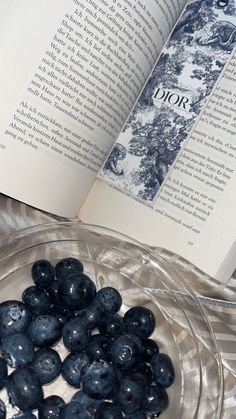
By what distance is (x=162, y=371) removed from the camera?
1.54 feet

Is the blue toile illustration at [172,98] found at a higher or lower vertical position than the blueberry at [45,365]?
higher

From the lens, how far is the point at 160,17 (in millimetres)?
492

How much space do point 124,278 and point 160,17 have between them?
0.23 m

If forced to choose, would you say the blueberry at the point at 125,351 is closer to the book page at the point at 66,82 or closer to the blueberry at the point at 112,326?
the blueberry at the point at 112,326

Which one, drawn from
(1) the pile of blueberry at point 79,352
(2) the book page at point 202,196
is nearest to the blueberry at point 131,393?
(1) the pile of blueberry at point 79,352

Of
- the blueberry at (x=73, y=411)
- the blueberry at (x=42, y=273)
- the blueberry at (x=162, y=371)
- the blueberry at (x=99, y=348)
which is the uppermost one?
the blueberry at (x=42, y=273)

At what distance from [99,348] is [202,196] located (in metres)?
0.15

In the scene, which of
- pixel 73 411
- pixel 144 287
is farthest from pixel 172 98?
pixel 73 411

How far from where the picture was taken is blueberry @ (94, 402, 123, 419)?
17.4 inches

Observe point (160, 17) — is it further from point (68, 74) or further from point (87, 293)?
point (87, 293)

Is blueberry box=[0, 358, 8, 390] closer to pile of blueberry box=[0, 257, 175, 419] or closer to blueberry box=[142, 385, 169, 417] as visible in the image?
pile of blueberry box=[0, 257, 175, 419]

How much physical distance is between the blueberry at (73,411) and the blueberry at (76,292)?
0.08m

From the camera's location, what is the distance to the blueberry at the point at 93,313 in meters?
0.49

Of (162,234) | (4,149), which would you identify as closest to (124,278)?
(162,234)
